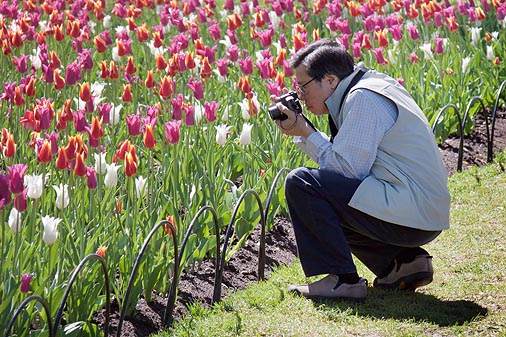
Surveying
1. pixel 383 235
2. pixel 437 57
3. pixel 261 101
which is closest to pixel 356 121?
pixel 383 235

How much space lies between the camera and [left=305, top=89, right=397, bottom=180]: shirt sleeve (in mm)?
A: 4547

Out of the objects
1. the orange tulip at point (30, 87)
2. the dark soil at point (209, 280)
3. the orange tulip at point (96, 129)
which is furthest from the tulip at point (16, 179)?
the orange tulip at point (30, 87)

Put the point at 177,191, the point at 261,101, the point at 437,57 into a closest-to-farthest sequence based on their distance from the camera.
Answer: the point at 177,191 < the point at 261,101 < the point at 437,57

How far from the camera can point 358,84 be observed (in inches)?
183

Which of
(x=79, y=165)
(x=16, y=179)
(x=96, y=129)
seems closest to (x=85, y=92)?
(x=96, y=129)

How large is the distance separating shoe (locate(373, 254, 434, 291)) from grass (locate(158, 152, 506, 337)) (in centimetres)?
5

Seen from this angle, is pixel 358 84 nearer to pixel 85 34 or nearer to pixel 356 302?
pixel 356 302

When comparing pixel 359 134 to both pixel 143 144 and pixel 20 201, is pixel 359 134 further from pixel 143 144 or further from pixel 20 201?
pixel 143 144

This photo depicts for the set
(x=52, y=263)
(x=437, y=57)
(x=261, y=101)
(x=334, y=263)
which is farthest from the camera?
(x=437, y=57)

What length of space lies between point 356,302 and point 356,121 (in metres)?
0.89

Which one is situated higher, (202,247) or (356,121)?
(356,121)

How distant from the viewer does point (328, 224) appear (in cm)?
465

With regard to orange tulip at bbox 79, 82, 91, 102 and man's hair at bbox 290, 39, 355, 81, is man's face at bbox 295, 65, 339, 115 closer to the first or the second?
man's hair at bbox 290, 39, 355, 81

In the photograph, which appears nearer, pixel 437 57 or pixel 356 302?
pixel 356 302
